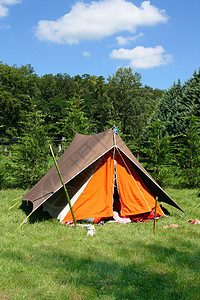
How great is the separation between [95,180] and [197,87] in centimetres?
782

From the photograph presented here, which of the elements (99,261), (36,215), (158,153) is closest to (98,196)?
(36,215)

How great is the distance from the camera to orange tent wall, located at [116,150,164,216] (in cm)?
596

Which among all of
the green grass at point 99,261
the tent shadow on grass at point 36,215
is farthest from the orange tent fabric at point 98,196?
the tent shadow on grass at point 36,215

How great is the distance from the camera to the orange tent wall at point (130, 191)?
5.96 m

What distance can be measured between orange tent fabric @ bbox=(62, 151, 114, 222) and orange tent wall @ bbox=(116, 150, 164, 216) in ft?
0.70

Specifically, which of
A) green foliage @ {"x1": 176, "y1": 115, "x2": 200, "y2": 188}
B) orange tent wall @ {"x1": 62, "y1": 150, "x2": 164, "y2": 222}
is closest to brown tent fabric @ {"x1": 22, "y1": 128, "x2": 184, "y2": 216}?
orange tent wall @ {"x1": 62, "y1": 150, "x2": 164, "y2": 222}

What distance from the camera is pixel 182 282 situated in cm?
337

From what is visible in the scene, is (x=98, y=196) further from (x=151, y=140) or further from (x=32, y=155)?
(x=151, y=140)

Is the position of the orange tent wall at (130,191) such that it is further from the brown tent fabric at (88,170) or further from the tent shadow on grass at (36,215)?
the tent shadow on grass at (36,215)

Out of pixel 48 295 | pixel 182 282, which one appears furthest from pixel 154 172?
pixel 48 295

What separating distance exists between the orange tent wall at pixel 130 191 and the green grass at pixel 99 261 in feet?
1.17

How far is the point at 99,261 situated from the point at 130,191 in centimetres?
238

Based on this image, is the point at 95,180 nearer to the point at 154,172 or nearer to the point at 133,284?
the point at 133,284

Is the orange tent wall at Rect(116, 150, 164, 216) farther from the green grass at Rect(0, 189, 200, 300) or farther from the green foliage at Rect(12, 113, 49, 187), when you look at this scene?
the green foliage at Rect(12, 113, 49, 187)
